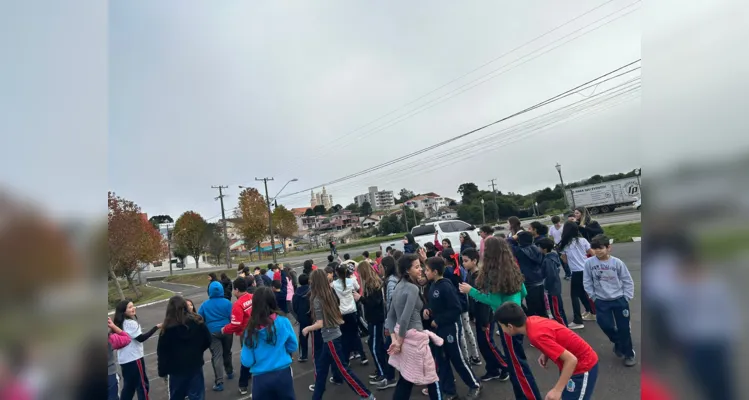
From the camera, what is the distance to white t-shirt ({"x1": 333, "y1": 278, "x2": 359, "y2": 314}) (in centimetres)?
513

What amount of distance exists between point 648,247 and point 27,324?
1212 mm

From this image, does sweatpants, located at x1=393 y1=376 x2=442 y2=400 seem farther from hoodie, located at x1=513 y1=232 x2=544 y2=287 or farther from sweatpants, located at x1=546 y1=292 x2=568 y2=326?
sweatpants, located at x1=546 y1=292 x2=568 y2=326

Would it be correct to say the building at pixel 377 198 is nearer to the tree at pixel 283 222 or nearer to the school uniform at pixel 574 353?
the tree at pixel 283 222

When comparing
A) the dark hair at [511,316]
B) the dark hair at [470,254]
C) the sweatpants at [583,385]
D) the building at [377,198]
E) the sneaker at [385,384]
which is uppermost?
the building at [377,198]

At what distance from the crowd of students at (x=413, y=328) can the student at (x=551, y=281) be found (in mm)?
20

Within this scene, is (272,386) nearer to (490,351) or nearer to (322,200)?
(490,351)

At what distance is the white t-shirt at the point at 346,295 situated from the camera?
16.8 feet

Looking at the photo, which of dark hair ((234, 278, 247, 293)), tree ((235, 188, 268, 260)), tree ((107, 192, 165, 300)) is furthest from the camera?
tree ((235, 188, 268, 260))

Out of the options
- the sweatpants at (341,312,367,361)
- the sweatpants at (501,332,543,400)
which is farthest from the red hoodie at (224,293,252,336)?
the sweatpants at (501,332,543,400)

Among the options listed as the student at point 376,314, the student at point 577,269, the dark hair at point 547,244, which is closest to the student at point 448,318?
the student at point 376,314

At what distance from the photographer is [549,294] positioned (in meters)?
5.94

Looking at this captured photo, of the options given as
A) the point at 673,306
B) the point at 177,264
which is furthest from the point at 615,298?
the point at 177,264

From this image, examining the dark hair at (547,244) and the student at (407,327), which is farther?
the dark hair at (547,244)

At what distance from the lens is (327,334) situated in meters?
4.54
